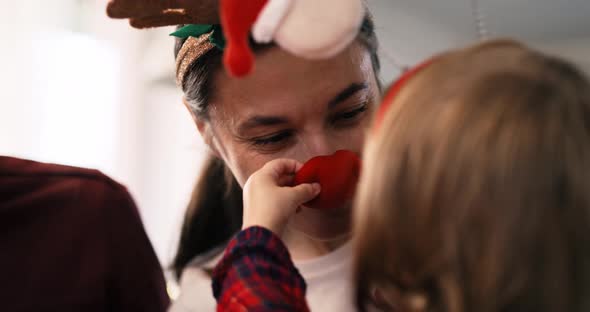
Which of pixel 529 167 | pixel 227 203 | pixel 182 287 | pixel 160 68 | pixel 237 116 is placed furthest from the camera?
pixel 160 68

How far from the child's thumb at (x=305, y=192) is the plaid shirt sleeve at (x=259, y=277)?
0.08 metres

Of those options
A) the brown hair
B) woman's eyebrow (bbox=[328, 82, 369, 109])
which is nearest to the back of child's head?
woman's eyebrow (bbox=[328, 82, 369, 109])

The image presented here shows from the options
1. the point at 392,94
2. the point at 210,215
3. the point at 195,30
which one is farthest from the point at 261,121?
the point at 210,215

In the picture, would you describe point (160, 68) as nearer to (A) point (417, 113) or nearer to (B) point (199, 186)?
(B) point (199, 186)

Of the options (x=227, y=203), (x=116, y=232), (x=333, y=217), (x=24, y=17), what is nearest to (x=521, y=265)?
(x=333, y=217)

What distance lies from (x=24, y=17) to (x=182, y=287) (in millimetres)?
731

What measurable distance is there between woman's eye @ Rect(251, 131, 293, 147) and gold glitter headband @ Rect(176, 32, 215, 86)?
0.45 ft

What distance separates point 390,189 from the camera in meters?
0.46

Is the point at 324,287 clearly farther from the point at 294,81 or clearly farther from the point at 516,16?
the point at 516,16

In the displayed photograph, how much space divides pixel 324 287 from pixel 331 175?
0.19m

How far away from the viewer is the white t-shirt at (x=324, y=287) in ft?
2.43

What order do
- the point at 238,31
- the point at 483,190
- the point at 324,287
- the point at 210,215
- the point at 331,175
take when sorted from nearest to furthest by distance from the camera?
1. the point at 483,190
2. the point at 238,31
3. the point at 331,175
4. the point at 324,287
5. the point at 210,215

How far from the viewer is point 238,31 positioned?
535mm

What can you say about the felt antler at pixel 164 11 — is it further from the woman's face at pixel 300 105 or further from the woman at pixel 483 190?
the woman at pixel 483 190
